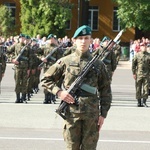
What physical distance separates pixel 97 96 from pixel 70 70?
1.44ft

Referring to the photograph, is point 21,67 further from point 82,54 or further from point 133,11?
point 133,11

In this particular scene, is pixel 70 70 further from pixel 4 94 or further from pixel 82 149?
pixel 4 94

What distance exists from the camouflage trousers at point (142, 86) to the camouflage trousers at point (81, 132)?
9298 mm

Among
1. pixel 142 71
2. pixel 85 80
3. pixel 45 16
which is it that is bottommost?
pixel 142 71

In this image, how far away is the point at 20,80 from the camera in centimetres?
1633

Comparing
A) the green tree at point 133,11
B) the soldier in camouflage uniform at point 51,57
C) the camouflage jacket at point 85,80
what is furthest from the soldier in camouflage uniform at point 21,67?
the green tree at point 133,11

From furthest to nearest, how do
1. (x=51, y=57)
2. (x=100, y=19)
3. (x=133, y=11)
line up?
(x=100, y=19)
(x=133, y=11)
(x=51, y=57)

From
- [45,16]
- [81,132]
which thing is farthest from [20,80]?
[45,16]

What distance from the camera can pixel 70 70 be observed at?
7.09 metres

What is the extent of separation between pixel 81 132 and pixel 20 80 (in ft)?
30.8

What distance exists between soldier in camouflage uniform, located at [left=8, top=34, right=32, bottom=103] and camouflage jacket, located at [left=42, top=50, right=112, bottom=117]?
354 inches

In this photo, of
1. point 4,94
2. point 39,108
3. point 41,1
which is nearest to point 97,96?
point 39,108

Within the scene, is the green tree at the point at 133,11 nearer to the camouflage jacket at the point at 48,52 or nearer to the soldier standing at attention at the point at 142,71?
the camouflage jacket at the point at 48,52

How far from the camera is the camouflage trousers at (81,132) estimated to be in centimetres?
703
